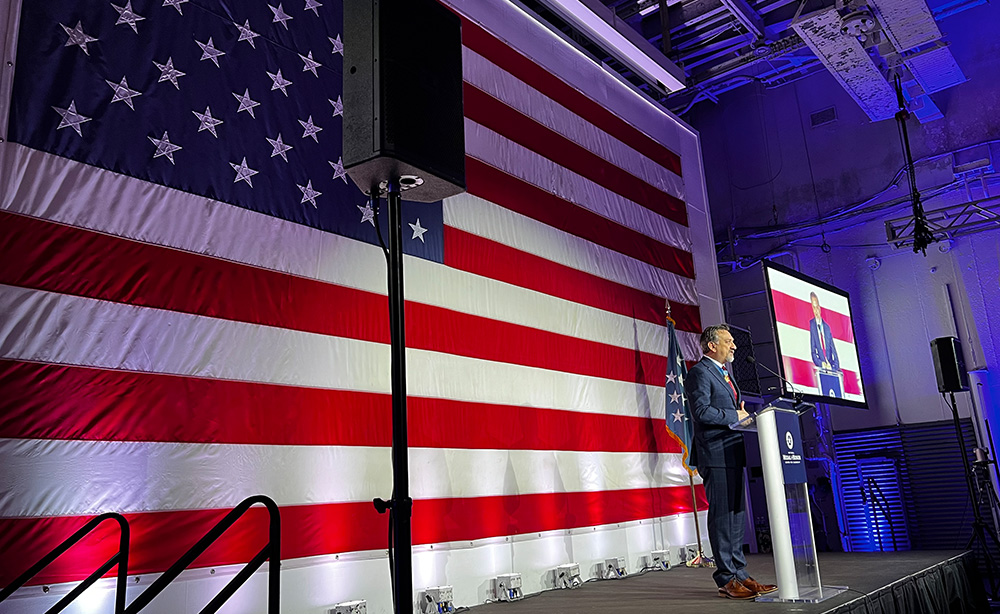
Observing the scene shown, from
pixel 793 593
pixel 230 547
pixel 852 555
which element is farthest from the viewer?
pixel 852 555

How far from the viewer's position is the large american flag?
2.83 meters

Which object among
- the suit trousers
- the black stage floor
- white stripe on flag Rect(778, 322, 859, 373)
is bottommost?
the black stage floor

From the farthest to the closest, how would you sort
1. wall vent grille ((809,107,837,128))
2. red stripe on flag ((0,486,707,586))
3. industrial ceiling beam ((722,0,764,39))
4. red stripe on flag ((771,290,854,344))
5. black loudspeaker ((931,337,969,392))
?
wall vent grille ((809,107,837,128)) < industrial ceiling beam ((722,0,764,39)) < black loudspeaker ((931,337,969,392)) < red stripe on flag ((771,290,854,344)) < red stripe on flag ((0,486,707,586))

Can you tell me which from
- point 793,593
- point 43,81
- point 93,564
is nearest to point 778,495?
point 793,593

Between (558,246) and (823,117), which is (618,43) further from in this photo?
(823,117)

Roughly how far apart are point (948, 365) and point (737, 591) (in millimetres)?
4496

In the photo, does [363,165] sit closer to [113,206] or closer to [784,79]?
[113,206]

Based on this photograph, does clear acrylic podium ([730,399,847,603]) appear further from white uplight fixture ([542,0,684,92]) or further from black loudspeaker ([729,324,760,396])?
black loudspeaker ([729,324,760,396])

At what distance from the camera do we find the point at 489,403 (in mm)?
4555

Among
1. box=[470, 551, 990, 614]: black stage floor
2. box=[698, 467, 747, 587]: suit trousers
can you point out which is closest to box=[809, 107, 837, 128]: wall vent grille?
box=[470, 551, 990, 614]: black stage floor

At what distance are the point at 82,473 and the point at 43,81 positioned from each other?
1.53m

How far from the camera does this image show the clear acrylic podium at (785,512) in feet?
11.3

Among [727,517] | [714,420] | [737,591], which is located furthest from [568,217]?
[737,591]

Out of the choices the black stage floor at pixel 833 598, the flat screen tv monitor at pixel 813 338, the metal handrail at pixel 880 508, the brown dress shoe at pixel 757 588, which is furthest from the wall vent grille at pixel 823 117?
the brown dress shoe at pixel 757 588
